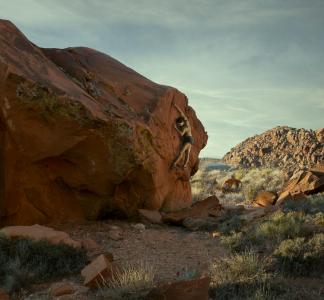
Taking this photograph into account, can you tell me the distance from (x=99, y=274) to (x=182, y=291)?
117 cm

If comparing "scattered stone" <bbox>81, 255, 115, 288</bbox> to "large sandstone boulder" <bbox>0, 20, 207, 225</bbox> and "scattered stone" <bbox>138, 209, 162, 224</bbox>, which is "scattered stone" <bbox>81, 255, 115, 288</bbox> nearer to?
"large sandstone boulder" <bbox>0, 20, 207, 225</bbox>

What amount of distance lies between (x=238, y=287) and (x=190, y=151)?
23.3 feet

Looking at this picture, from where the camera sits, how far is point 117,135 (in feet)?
27.2

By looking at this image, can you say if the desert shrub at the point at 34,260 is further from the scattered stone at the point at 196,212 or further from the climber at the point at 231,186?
the climber at the point at 231,186

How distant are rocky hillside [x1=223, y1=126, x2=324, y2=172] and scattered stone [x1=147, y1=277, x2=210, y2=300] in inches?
1148

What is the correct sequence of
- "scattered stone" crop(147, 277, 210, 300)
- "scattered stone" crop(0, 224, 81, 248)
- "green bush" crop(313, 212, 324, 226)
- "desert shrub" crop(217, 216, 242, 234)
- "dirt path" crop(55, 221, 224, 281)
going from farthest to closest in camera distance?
"desert shrub" crop(217, 216, 242, 234), "green bush" crop(313, 212, 324, 226), "scattered stone" crop(0, 224, 81, 248), "dirt path" crop(55, 221, 224, 281), "scattered stone" crop(147, 277, 210, 300)

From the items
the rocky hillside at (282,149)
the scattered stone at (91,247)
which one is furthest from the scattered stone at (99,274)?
the rocky hillside at (282,149)

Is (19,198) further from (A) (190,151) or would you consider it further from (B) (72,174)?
(A) (190,151)

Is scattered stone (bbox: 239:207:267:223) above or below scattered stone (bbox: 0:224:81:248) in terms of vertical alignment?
above

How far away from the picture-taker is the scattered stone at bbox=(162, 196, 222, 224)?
9844 millimetres

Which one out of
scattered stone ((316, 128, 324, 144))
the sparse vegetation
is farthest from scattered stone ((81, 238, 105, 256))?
scattered stone ((316, 128, 324, 144))

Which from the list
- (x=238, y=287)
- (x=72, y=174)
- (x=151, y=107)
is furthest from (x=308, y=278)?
(x=151, y=107)

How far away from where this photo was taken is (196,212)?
10.7 meters

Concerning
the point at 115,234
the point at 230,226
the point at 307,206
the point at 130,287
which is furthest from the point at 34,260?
the point at 307,206
